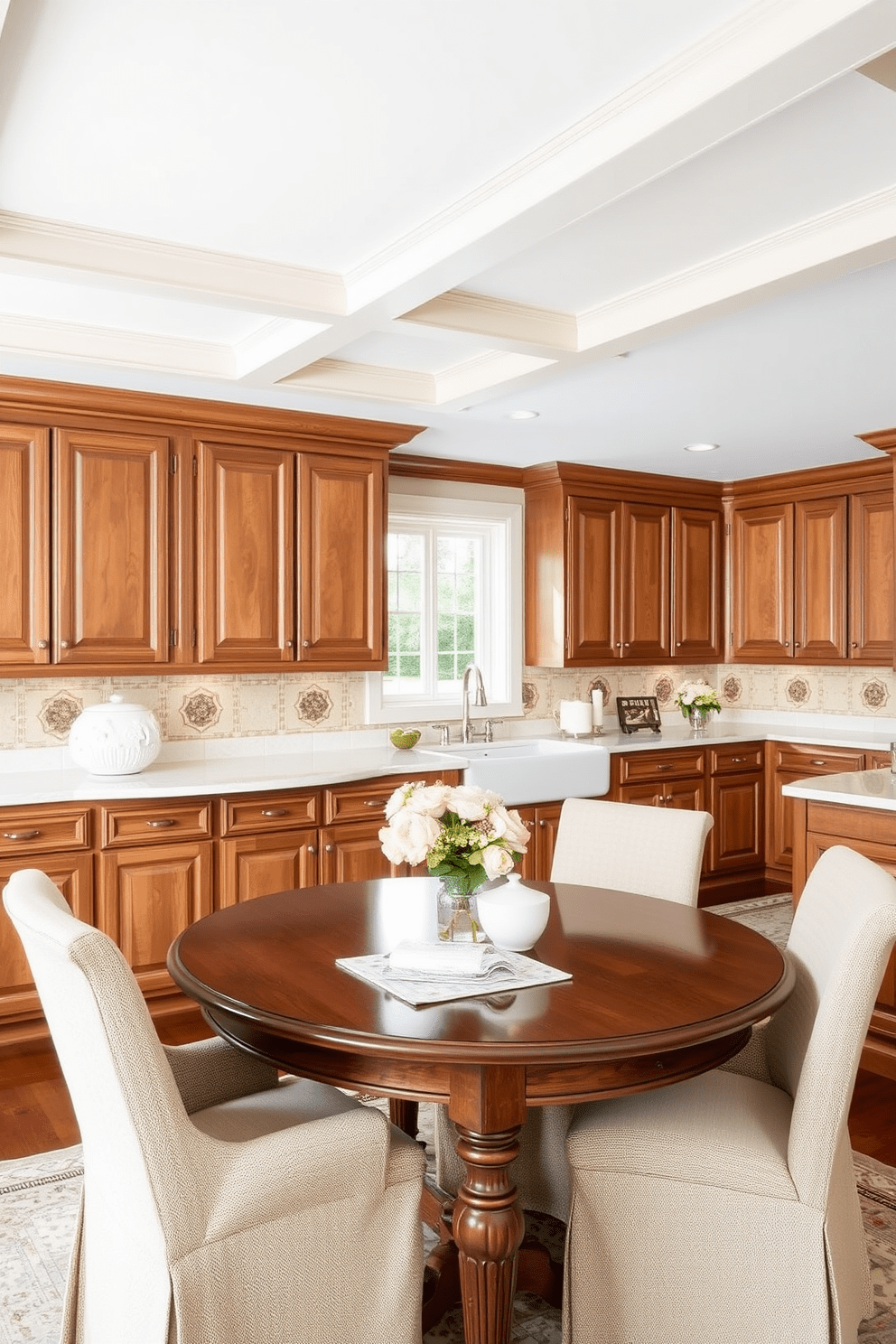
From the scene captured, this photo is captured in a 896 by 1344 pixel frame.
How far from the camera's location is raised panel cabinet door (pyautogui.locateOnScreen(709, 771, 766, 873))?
5871mm

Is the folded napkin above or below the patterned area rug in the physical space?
above

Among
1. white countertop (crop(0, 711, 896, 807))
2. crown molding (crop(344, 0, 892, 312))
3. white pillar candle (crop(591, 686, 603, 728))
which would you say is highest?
crown molding (crop(344, 0, 892, 312))

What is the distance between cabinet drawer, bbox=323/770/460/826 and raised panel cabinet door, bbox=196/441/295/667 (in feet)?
1.99

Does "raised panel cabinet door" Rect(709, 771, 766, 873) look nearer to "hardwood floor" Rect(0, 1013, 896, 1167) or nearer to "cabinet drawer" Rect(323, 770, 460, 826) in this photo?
"cabinet drawer" Rect(323, 770, 460, 826)

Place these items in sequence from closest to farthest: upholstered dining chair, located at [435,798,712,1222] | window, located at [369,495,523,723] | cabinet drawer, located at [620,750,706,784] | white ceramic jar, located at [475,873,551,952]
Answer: white ceramic jar, located at [475,873,551,952], upholstered dining chair, located at [435,798,712,1222], window, located at [369,495,523,723], cabinet drawer, located at [620,750,706,784]

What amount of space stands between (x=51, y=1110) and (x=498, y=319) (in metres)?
2.76

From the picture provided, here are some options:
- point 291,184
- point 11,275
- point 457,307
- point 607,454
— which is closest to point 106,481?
point 11,275

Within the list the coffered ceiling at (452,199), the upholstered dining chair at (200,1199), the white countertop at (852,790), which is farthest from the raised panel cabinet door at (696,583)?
the upholstered dining chair at (200,1199)

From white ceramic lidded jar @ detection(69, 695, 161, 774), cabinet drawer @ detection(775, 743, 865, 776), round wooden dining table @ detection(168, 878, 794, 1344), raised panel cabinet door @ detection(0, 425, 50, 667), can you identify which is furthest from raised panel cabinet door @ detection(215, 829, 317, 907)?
cabinet drawer @ detection(775, 743, 865, 776)

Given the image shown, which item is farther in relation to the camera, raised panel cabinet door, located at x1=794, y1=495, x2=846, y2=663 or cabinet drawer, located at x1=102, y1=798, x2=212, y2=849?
raised panel cabinet door, located at x1=794, y1=495, x2=846, y2=663

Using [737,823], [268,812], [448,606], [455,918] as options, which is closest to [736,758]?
[737,823]

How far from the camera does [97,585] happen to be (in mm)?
3906

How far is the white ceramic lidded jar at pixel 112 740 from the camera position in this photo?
3891 millimetres

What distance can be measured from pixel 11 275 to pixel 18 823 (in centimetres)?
178
